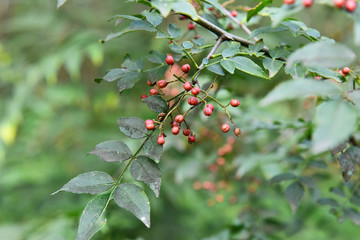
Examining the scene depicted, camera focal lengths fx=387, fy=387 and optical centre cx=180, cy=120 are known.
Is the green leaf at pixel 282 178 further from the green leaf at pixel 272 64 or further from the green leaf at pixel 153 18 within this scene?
the green leaf at pixel 153 18

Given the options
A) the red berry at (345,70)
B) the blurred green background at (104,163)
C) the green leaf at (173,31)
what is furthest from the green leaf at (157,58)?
the blurred green background at (104,163)

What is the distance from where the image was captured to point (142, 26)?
67 centimetres

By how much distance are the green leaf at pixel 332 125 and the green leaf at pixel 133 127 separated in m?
0.31

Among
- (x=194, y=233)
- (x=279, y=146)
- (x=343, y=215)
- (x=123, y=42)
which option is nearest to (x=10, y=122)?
(x=123, y=42)

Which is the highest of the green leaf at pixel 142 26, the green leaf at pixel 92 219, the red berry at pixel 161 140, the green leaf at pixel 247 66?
the green leaf at pixel 142 26

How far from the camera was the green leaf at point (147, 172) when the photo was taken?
60 cm

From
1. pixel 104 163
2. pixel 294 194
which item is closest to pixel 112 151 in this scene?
pixel 294 194

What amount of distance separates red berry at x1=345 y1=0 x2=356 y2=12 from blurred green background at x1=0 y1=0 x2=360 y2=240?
0.72 meters

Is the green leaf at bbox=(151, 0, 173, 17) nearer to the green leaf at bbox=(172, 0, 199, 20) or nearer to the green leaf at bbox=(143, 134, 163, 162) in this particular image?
the green leaf at bbox=(172, 0, 199, 20)

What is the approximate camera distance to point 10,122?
7.27 ft

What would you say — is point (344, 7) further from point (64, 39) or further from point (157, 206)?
point (64, 39)

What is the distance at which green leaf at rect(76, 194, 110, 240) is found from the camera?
57 cm

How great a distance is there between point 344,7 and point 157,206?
67.3 inches

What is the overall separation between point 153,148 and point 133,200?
9 cm
